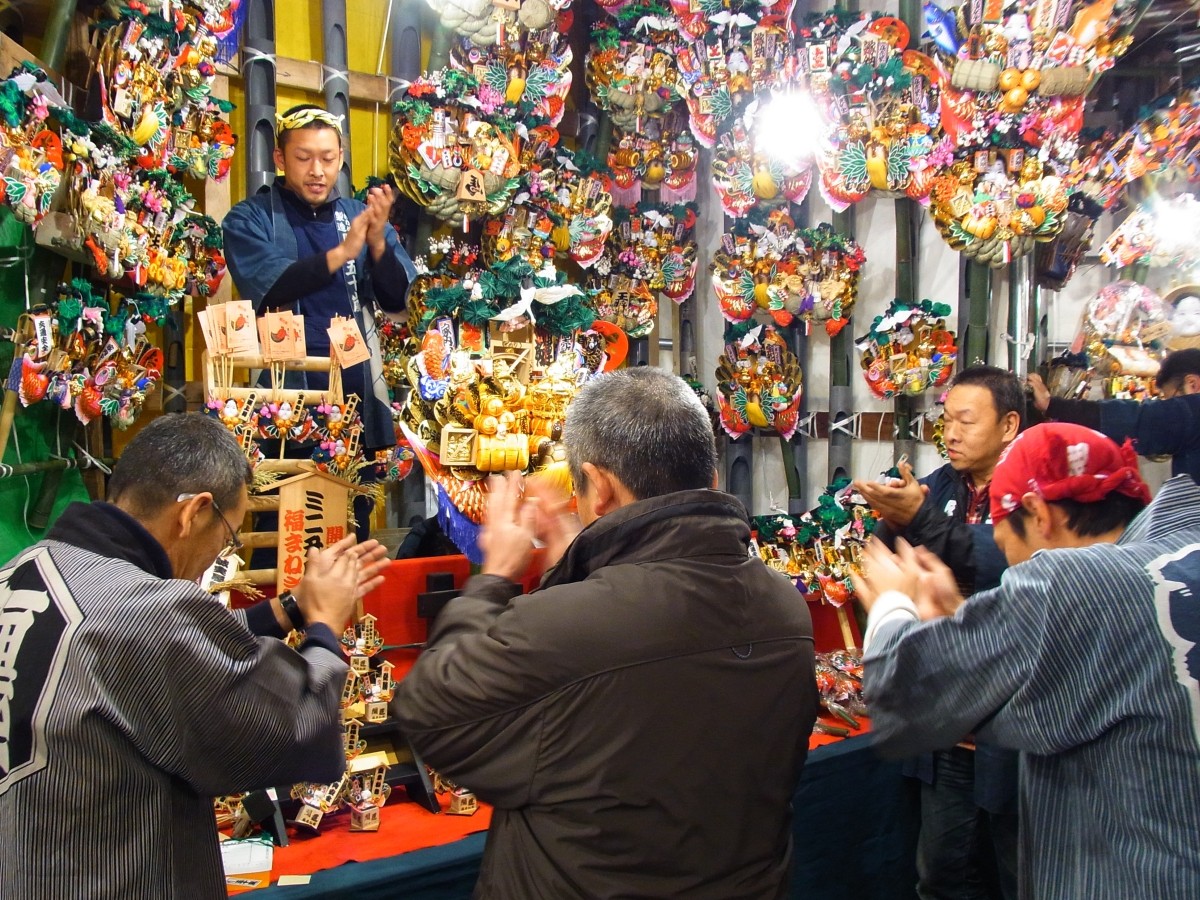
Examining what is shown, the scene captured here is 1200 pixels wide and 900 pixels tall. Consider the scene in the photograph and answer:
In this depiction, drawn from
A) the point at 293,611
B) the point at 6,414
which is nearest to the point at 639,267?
the point at 6,414

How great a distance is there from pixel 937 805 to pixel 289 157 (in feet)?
9.19

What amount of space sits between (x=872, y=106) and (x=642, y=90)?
1.13 metres

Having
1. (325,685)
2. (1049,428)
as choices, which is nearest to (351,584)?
(325,685)

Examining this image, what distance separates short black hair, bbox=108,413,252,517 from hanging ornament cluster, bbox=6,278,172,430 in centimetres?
97

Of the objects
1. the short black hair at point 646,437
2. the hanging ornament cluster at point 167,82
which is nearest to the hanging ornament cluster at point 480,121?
the hanging ornament cluster at point 167,82

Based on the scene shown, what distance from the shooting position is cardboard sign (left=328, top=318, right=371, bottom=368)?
259 centimetres

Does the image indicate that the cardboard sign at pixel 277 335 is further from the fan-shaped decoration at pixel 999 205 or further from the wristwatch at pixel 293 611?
the fan-shaped decoration at pixel 999 205

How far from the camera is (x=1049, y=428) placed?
4.99ft

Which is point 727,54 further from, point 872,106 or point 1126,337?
point 1126,337

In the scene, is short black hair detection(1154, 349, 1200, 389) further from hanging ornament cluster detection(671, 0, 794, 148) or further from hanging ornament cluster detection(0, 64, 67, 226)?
hanging ornament cluster detection(0, 64, 67, 226)

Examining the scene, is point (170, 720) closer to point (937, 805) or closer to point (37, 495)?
point (37, 495)

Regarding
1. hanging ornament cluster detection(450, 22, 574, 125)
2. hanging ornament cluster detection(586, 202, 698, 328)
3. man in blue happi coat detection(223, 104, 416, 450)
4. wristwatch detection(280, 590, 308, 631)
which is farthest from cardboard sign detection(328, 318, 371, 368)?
hanging ornament cluster detection(586, 202, 698, 328)

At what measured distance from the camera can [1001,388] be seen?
263 centimetres

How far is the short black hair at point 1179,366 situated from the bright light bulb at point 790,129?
64.3 inches
